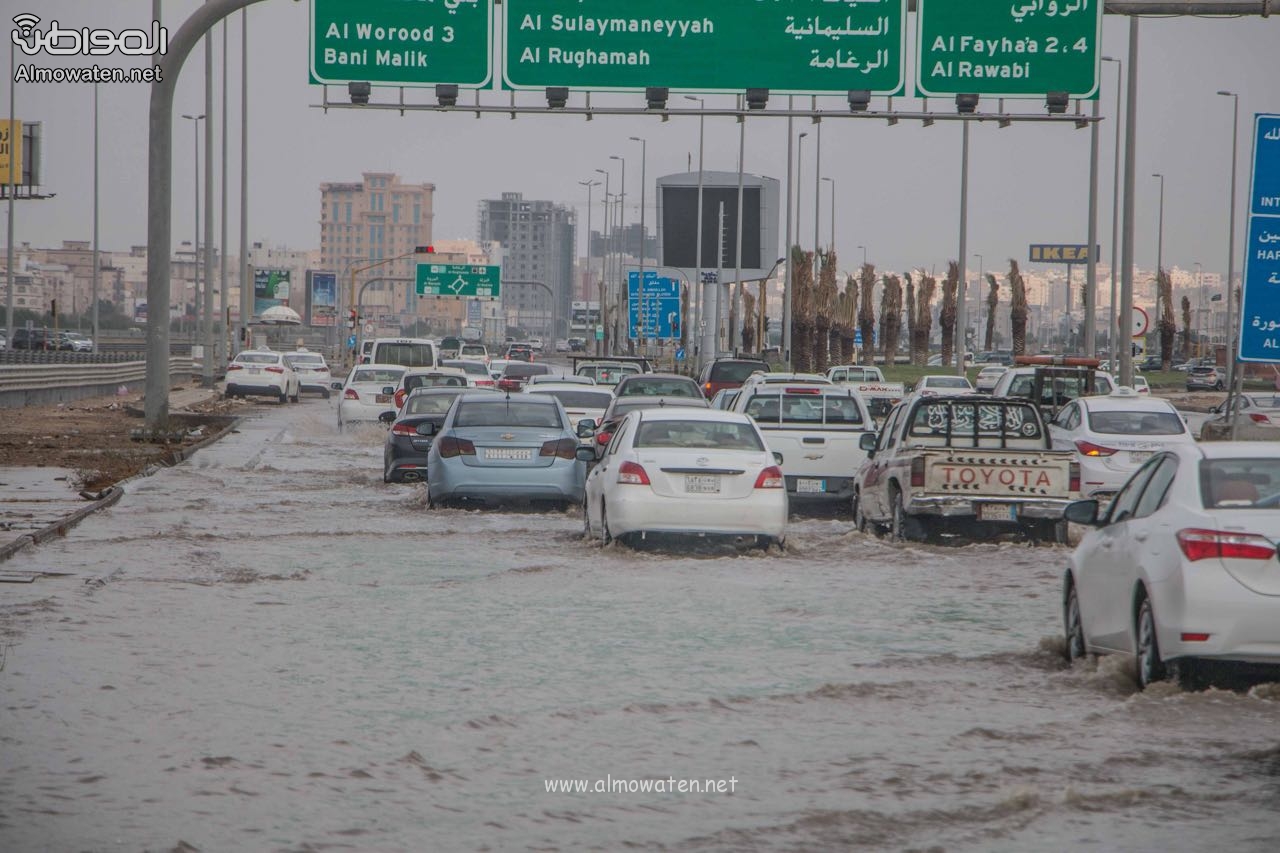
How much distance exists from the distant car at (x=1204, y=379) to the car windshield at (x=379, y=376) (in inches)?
2416

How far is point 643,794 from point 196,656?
4.70 meters

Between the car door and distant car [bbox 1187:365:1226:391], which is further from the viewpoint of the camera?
distant car [bbox 1187:365:1226:391]

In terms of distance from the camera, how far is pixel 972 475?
19.4 m

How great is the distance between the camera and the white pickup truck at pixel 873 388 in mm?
39906

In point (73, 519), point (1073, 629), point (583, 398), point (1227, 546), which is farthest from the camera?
point (583, 398)

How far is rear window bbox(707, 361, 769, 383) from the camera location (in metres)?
46.3

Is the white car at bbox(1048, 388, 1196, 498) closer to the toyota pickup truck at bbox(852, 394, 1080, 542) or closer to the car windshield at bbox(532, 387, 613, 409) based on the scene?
the toyota pickup truck at bbox(852, 394, 1080, 542)

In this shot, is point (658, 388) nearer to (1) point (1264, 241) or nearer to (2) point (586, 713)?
(1) point (1264, 241)

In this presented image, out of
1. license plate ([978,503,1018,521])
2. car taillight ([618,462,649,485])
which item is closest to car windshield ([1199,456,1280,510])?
car taillight ([618,462,649,485])

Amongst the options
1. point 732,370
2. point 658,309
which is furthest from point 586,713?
point 658,309

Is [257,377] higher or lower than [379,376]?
lower

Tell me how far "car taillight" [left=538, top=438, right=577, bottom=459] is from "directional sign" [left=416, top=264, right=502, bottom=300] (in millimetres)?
90542

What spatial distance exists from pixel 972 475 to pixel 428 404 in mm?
11357

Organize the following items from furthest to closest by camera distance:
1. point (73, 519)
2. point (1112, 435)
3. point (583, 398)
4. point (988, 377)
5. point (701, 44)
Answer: point (988, 377) → point (583, 398) → point (701, 44) → point (1112, 435) → point (73, 519)
